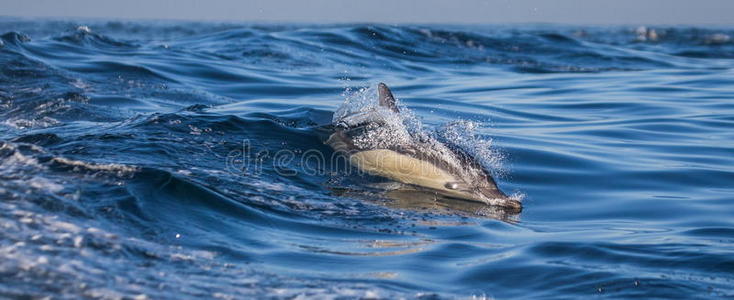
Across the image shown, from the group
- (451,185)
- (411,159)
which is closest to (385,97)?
(411,159)

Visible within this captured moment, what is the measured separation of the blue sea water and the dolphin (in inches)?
7.5

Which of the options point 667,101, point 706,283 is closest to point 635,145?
point 667,101

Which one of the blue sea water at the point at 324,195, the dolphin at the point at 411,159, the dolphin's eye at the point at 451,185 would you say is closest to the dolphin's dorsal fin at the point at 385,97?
the dolphin at the point at 411,159

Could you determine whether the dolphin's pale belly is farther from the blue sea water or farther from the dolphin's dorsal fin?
the dolphin's dorsal fin

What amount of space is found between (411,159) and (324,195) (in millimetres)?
887

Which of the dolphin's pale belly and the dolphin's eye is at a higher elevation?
the dolphin's pale belly

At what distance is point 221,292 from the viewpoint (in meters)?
4.77

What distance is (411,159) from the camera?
25.9 ft

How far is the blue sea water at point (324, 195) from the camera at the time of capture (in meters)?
5.25

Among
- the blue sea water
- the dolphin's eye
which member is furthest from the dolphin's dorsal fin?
the dolphin's eye

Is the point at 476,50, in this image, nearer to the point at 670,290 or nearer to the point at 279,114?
the point at 279,114

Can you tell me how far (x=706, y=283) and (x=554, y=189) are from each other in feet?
9.81

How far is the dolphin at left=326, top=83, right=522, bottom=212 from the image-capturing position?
7.48 metres

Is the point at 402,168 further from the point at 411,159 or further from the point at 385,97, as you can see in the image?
the point at 385,97
